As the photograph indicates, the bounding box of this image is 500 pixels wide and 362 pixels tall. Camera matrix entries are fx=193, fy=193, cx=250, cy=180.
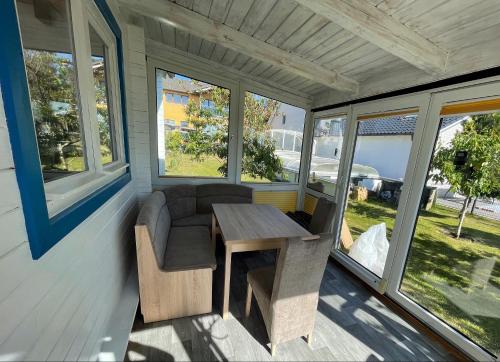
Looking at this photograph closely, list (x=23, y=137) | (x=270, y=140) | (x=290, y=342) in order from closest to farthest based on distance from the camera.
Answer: (x=23, y=137)
(x=290, y=342)
(x=270, y=140)

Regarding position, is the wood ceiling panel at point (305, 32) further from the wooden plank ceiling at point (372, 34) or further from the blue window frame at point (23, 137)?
the blue window frame at point (23, 137)

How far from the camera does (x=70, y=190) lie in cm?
92

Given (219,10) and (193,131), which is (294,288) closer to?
(219,10)

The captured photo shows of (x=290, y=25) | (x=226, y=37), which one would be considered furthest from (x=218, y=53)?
(x=290, y=25)

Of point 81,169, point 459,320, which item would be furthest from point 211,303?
point 459,320

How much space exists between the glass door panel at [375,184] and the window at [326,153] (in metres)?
0.31

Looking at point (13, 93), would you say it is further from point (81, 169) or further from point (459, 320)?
point (459, 320)

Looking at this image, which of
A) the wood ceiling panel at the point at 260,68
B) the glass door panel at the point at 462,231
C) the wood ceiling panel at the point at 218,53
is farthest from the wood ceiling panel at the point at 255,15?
the glass door panel at the point at 462,231

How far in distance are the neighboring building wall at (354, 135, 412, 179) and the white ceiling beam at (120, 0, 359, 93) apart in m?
0.89

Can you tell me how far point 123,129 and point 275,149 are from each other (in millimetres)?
2367

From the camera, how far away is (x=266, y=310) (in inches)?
56.2

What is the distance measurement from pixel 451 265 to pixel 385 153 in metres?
1.24

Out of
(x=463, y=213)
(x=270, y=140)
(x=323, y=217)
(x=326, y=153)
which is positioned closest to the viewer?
(x=463, y=213)

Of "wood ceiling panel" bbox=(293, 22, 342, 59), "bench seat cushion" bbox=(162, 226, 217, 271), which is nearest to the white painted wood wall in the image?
"bench seat cushion" bbox=(162, 226, 217, 271)
